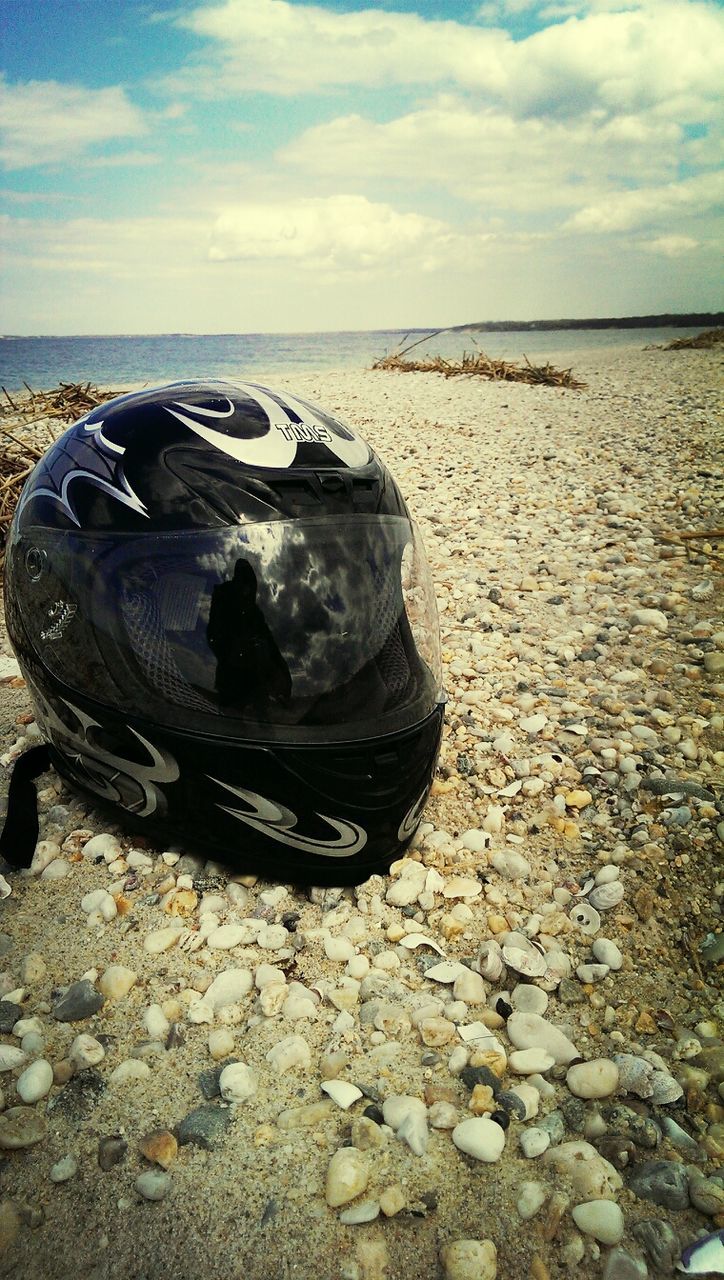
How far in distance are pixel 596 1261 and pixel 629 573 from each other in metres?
5.11

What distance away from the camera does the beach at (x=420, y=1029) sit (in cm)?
179

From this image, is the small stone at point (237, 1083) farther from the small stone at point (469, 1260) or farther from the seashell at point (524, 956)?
the seashell at point (524, 956)

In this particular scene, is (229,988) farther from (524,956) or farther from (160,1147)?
(524,956)

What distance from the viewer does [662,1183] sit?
1.85 m

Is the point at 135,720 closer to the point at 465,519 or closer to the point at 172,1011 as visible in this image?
the point at 172,1011

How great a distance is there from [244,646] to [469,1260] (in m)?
1.74

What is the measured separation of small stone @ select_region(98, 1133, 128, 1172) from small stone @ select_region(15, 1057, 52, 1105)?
268mm

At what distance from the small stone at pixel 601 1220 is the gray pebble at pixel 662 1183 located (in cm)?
9

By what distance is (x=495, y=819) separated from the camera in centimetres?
326

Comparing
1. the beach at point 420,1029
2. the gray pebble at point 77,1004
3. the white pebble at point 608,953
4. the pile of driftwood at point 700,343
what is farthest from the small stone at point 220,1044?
the pile of driftwood at point 700,343

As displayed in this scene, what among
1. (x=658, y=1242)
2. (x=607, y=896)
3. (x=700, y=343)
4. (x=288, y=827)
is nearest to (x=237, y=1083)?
(x=288, y=827)

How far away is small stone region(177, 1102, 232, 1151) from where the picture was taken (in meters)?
2.00

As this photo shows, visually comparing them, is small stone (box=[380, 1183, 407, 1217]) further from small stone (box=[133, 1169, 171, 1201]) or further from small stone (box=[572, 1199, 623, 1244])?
small stone (box=[133, 1169, 171, 1201])

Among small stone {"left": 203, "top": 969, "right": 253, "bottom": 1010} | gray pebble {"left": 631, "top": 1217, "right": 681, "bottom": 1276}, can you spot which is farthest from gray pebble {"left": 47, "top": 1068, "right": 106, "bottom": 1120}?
gray pebble {"left": 631, "top": 1217, "right": 681, "bottom": 1276}
